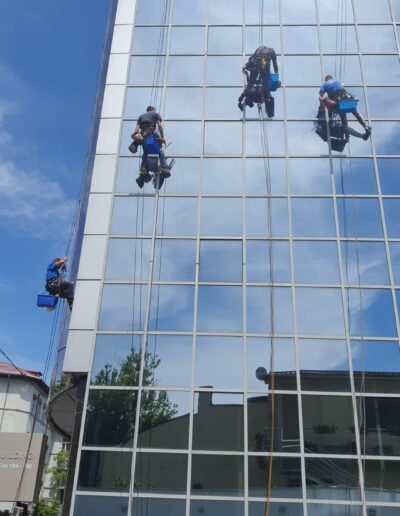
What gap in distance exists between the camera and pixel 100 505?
9195 millimetres

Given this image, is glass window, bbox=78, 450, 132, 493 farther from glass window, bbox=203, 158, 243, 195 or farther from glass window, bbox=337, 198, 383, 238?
glass window, bbox=337, 198, 383, 238

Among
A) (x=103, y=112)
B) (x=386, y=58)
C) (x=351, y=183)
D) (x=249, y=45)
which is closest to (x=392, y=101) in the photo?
(x=386, y=58)

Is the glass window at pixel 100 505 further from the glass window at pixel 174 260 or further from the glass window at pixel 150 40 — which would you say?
the glass window at pixel 150 40

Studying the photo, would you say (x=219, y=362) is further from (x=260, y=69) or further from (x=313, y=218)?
(x=260, y=69)

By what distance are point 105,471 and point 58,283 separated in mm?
4901

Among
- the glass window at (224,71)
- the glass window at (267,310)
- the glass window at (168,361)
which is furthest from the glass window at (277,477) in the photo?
the glass window at (224,71)

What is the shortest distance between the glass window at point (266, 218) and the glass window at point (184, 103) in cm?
315

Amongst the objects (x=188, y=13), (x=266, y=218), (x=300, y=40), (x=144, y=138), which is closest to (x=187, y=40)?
(x=188, y=13)

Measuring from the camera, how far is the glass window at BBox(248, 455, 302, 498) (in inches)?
359

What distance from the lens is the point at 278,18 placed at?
48.9 ft

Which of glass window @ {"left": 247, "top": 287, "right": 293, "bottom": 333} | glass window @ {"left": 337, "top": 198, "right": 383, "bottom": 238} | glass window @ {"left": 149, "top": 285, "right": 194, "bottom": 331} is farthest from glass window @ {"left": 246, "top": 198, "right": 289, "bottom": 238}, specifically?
glass window @ {"left": 149, "top": 285, "right": 194, "bottom": 331}

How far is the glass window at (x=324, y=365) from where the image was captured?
989cm

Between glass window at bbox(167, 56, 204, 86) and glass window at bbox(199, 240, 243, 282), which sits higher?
glass window at bbox(167, 56, 204, 86)

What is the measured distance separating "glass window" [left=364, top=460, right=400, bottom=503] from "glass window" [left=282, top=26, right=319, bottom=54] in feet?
35.5
